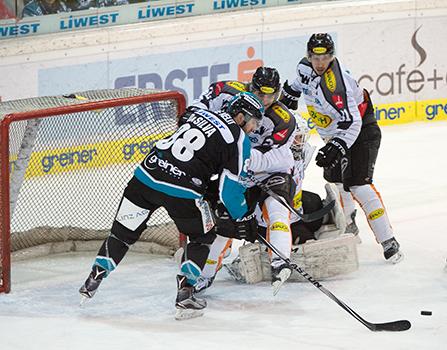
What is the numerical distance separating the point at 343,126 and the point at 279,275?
3.10 ft

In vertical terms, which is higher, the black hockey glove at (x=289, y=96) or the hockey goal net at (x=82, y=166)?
the black hockey glove at (x=289, y=96)

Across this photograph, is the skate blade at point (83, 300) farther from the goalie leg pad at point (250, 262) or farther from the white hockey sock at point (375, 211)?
the white hockey sock at point (375, 211)

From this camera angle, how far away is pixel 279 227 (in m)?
5.10

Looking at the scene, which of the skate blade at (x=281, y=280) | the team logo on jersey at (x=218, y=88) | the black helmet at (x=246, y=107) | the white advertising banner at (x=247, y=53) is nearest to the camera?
the black helmet at (x=246, y=107)

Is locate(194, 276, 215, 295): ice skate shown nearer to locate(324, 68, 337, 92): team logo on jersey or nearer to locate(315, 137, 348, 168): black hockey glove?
locate(315, 137, 348, 168): black hockey glove

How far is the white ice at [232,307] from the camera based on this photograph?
4461mm

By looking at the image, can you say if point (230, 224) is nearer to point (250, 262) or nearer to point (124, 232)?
point (250, 262)

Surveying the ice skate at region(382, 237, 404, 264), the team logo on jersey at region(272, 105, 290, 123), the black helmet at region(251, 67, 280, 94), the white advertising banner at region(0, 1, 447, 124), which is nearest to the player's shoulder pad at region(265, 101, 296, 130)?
the team logo on jersey at region(272, 105, 290, 123)

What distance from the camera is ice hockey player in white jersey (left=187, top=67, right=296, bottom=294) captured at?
5.11 m

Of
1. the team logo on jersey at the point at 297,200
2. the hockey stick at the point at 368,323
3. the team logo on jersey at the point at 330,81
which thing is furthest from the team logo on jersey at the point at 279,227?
the team logo on jersey at the point at 330,81

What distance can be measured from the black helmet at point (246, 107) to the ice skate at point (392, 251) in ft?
4.04

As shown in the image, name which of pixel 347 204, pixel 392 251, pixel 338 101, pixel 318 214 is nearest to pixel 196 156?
pixel 318 214

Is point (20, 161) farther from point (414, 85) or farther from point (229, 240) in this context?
point (414, 85)

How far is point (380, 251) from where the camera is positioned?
591cm
